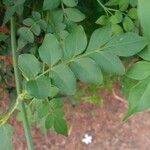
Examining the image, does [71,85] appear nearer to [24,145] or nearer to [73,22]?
[73,22]

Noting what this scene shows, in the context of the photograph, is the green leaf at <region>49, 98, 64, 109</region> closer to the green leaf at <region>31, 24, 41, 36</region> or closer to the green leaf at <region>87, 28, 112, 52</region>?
the green leaf at <region>31, 24, 41, 36</region>

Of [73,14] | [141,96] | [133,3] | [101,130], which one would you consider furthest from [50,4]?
[101,130]

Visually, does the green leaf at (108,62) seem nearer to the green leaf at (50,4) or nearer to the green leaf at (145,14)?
the green leaf at (145,14)

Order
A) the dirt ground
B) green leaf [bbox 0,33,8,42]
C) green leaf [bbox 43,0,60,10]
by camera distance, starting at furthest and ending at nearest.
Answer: the dirt ground, green leaf [bbox 0,33,8,42], green leaf [bbox 43,0,60,10]

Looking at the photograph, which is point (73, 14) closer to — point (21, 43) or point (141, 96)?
point (21, 43)

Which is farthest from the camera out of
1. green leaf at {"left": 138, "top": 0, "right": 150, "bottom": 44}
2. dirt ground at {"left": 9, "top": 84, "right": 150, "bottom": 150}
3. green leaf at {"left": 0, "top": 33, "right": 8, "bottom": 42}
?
dirt ground at {"left": 9, "top": 84, "right": 150, "bottom": 150}

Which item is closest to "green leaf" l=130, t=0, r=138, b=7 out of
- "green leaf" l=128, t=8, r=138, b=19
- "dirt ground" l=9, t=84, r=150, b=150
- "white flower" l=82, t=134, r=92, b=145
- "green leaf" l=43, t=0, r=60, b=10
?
"green leaf" l=128, t=8, r=138, b=19

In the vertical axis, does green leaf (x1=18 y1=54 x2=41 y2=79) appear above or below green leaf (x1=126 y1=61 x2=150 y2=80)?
above
